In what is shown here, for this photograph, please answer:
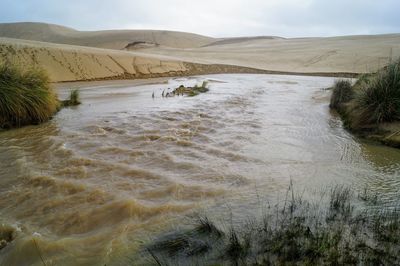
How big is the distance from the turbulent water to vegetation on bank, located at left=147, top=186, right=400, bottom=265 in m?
0.34

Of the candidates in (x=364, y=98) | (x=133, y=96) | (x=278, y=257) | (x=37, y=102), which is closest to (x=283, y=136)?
(x=364, y=98)

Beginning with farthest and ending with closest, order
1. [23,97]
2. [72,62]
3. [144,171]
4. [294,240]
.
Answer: [72,62], [23,97], [144,171], [294,240]

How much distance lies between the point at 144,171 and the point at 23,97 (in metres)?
4.02

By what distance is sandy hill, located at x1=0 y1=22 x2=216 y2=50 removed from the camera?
164 ft

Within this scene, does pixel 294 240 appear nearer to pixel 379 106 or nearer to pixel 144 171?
pixel 144 171

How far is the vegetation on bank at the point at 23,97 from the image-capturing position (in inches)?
265

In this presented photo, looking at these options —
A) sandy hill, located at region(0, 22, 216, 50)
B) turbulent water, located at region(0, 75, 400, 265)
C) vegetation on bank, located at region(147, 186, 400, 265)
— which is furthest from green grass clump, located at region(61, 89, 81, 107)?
sandy hill, located at region(0, 22, 216, 50)

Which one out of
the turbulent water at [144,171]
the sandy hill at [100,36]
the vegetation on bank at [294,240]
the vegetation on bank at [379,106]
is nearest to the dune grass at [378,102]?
the vegetation on bank at [379,106]

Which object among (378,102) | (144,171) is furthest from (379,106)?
(144,171)

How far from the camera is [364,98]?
22.9 ft

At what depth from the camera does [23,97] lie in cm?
692

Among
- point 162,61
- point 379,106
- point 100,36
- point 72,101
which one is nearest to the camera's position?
point 379,106

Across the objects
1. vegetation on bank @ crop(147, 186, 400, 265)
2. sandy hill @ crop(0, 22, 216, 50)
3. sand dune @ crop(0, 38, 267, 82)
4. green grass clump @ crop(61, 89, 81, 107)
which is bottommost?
vegetation on bank @ crop(147, 186, 400, 265)

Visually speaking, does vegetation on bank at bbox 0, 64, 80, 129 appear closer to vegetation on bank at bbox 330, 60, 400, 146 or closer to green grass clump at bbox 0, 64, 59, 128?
green grass clump at bbox 0, 64, 59, 128
